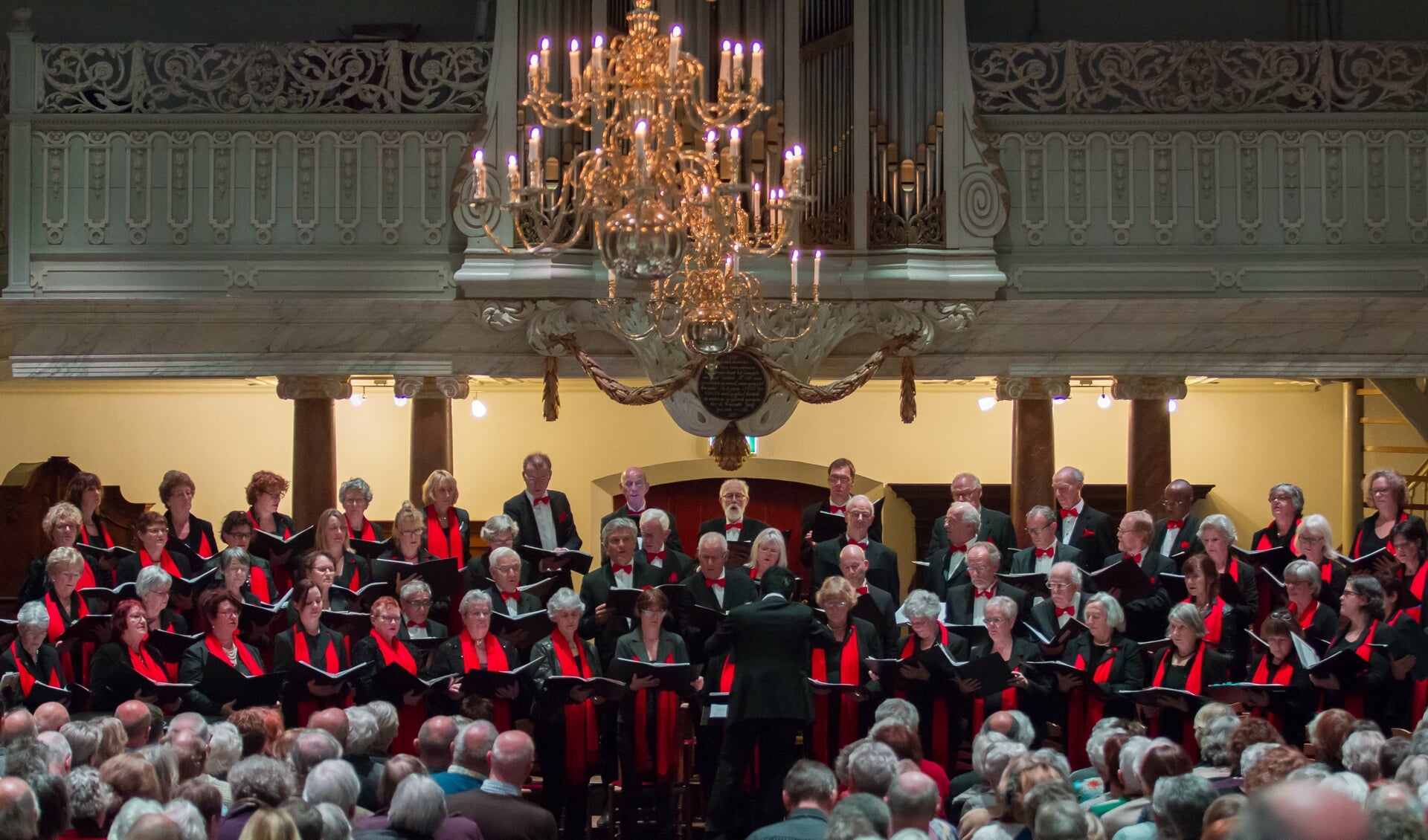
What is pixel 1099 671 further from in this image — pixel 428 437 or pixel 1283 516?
pixel 428 437

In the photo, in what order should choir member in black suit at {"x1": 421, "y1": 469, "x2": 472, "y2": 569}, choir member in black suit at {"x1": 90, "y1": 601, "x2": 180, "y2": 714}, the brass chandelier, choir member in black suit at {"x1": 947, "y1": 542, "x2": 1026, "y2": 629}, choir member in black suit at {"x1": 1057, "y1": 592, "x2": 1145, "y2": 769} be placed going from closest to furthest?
the brass chandelier, choir member in black suit at {"x1": 90, "y1": 601, "x2": 180, "y2": 714}, choir member in black suit at {"x1": 1057, "y1": 592, "x2": 1145, "y2": 769}, choir member in black suit at {"x1": 947, "y1": 542, "x2": 1026, "y2": 629}, choir member in black suit at {"x1": 421, "y1": 469, "x2": 472, "y2": 569}

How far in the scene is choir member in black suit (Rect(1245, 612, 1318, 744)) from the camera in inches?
288

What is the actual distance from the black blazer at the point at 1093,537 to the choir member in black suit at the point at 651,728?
256 cm

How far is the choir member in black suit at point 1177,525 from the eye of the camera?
9.12m

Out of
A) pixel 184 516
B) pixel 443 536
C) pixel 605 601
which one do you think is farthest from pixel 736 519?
pixel 184 516

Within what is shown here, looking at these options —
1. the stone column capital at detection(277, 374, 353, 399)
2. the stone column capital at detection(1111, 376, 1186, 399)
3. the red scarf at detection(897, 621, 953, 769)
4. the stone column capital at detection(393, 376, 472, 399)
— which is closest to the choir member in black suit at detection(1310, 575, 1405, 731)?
the red scarf at detection(897, 621, 953, 769)

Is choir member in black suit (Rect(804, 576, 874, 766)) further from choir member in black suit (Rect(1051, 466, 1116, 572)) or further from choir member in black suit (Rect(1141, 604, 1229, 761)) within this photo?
choir member in black suit (Rect(1051, 466, 1116, 572))

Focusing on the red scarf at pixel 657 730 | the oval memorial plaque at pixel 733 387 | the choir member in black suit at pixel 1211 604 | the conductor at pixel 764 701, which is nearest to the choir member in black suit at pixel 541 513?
the oval memorial plaque at pixel 733 387

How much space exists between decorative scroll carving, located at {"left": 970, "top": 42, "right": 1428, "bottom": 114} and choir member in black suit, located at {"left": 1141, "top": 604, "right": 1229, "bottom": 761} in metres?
3.83

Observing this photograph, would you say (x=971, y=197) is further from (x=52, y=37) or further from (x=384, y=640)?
(x=52, y=37)

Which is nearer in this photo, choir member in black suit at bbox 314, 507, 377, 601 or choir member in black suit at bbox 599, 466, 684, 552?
choir member in black suit at bbox 314, 507, 377, 601

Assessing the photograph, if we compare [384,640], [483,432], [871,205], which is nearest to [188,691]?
[384,640]

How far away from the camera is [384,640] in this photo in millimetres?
7750

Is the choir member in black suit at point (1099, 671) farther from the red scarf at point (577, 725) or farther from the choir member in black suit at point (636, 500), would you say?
the choir member in black suit at point (636, 500)
